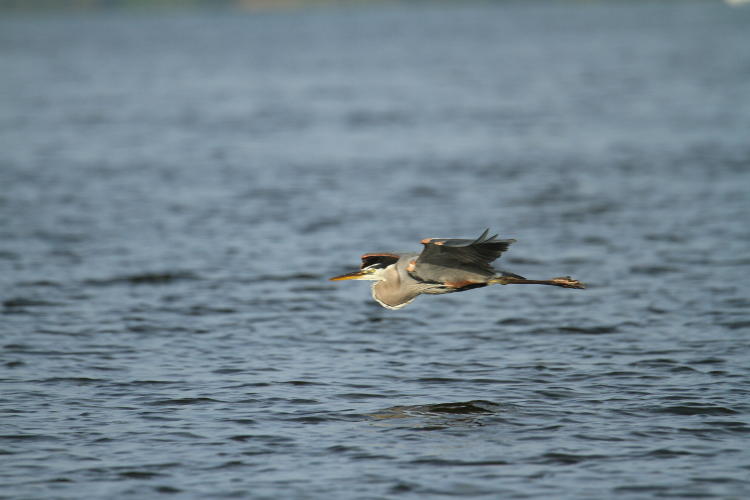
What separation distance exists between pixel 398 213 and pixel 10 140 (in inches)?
790

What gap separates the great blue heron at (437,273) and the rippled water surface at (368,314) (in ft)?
4.57

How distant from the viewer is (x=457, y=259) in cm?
1190

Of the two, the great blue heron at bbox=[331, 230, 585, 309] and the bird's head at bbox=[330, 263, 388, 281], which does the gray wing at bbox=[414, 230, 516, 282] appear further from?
the bird's head at bbox=[330, 263, 388, 281]

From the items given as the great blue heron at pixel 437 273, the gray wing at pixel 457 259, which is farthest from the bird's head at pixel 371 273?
the gray wing at pixel 457 259

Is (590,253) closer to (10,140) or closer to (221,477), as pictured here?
(221,477)

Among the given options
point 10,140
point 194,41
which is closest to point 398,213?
point 10,140

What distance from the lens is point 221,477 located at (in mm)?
10727

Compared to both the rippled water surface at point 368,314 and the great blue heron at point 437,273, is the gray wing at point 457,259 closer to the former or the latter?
the great blue heron at point 437,273

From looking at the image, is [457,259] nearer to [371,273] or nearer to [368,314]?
[371,273]

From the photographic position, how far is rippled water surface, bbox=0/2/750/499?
11094mm

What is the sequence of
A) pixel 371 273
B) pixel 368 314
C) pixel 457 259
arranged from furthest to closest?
pixel 368 314, pixel 371 273, pixel 457 259

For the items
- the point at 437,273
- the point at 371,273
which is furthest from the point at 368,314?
the point at 437,273

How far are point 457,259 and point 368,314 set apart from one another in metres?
5.59

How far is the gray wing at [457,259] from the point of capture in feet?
37.9
